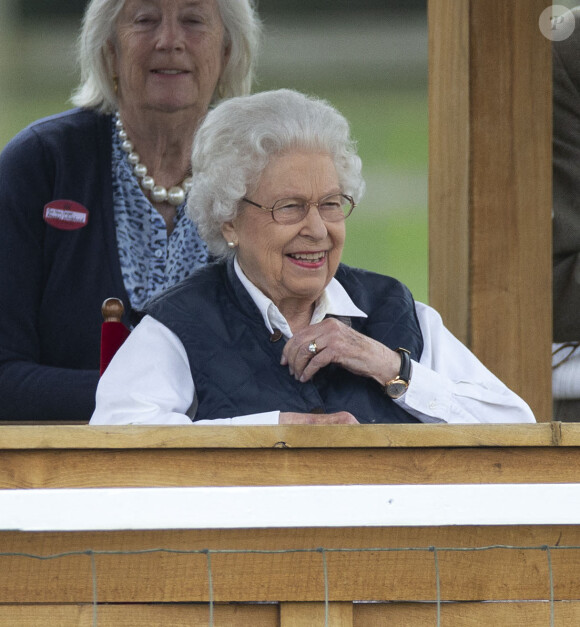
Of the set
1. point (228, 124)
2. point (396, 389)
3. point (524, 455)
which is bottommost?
point (524, 455)

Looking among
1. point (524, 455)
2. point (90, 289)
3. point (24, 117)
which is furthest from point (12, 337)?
point (24, 117)

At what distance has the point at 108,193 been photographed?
2863 millimetres

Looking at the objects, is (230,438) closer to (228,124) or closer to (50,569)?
(50,569)

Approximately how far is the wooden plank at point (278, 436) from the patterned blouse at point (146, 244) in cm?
127

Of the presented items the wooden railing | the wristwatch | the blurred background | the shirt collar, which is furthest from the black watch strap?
the blurred background

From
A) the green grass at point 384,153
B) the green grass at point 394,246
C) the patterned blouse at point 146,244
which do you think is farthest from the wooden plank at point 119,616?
the green grass at point 394,246

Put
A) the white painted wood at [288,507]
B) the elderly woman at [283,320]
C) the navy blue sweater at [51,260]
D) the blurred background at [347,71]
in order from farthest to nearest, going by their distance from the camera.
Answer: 1. the blurred background at [347,71]
2. the navy blue sweater at [51,260]
3. the elderly woman at [283,320]
4. the white painted wood at [288,507]

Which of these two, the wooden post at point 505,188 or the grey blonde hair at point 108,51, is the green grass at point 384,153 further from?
the wooden post at point 505,188

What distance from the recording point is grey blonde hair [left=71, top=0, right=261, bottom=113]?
295 cm

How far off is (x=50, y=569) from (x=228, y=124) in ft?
3.54

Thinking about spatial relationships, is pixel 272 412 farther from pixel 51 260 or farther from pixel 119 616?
pixel 51 260

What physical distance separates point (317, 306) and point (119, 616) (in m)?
0.94

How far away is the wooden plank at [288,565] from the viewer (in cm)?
156

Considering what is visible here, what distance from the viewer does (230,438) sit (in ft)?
5.07
